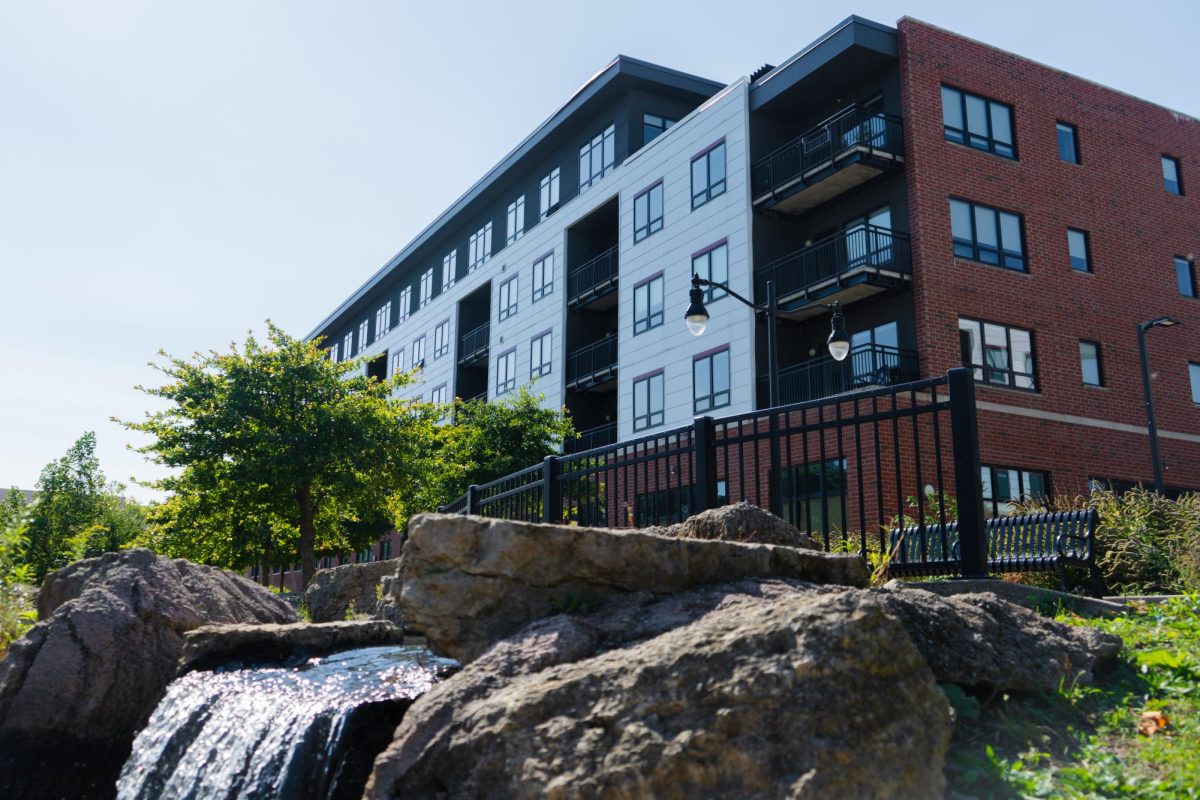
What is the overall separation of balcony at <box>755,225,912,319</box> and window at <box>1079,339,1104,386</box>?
6.11 m

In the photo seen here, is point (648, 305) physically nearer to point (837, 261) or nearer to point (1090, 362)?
point (837, 261)

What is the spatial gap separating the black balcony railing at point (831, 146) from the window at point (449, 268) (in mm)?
21206

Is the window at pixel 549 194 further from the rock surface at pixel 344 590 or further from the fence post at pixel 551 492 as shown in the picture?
the fence post at pixel 551 492

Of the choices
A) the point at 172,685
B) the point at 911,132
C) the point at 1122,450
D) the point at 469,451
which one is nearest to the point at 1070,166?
the point at 911,132

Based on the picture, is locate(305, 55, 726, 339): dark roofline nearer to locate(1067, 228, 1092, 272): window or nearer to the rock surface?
locate(1067, 228, 1092, 272): window

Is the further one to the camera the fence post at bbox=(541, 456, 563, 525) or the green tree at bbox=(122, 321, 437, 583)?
the green tree at bbox=(122, 321, 437, 583)

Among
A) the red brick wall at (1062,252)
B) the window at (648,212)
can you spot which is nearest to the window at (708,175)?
the window at (648,212)

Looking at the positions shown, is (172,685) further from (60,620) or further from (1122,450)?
(1122,450)

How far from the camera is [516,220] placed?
40.7 metres

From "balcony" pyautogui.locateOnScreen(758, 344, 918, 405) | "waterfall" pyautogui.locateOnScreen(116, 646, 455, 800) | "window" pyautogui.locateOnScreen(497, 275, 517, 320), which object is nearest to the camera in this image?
"waterfall" pyautogui.locateOnScreen(116, 646, 455, 800)

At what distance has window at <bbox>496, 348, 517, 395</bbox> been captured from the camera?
1534 inches

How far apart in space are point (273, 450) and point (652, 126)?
1691cm

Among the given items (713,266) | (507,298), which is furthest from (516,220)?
(713,266)

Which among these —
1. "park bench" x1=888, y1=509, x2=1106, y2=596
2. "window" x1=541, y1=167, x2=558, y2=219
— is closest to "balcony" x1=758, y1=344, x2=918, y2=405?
"park bench" x1=888, y1=509, x2=1106, y2=596
